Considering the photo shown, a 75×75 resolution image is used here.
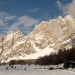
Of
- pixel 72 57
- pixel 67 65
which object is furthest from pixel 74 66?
pixel 72 57

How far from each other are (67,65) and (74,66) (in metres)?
8.92

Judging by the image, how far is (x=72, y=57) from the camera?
199375 mm

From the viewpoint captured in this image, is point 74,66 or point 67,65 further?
point 67,65

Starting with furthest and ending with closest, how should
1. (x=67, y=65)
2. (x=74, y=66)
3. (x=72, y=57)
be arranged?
(x=72, y=57), (x=67, y=65), (x=74, y=66)

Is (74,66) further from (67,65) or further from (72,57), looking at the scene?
(72,57)

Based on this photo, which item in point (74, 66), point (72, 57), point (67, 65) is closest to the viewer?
point (74, 66)

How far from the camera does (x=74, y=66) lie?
12488 cm

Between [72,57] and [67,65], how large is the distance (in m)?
66.7

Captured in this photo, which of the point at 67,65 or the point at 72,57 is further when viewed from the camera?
the point at 72,57

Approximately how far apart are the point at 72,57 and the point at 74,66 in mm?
74996

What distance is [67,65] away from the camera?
133500mm

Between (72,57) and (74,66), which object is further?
(72,57)
